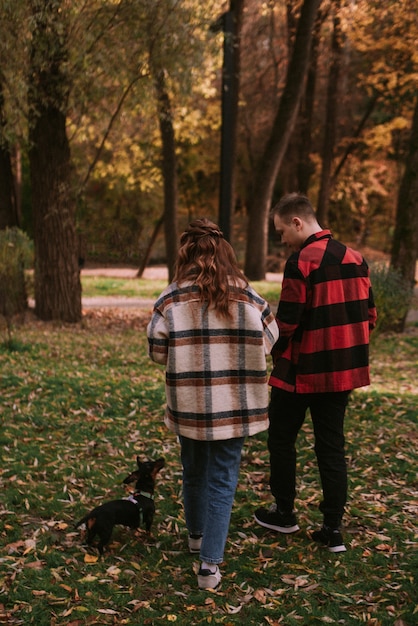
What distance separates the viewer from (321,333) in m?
3.36

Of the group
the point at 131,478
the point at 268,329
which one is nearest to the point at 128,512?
the point at 131,478

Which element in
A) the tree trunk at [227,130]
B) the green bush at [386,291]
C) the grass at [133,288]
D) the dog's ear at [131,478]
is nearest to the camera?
the dog's ear at [131,478]

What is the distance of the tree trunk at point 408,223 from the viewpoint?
10.8m

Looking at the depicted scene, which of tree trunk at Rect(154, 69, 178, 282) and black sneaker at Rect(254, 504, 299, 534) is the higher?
tree trunk at Rect(154, 69, 178, 282)

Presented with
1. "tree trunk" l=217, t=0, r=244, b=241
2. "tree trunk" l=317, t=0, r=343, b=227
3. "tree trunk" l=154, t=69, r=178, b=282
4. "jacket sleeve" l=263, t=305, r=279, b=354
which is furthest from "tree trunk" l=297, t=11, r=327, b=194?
"jacket sleeve" l=263, t=305, r=279, b=354

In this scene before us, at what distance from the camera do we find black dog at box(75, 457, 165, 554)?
3.47 m

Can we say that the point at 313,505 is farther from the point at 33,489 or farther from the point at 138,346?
the point at 138,346

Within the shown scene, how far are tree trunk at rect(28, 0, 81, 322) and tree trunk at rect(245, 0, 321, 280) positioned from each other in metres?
4.82

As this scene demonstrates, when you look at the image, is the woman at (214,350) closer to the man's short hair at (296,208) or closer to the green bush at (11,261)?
the man's short hair at (296,208)

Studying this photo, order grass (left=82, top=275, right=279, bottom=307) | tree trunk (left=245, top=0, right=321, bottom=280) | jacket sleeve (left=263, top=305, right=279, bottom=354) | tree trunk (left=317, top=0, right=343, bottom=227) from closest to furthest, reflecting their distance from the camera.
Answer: jacket sleeve (left=263, top=305, right=279, bottom=354)
tree trunk (left=245, top=0, right=321, bottom=280)
grass (left=82, top=275, right=279, bottom=307)
tree trunk (left=317, top=0, right=343, bottom=227)

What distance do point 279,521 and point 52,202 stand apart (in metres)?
8.09

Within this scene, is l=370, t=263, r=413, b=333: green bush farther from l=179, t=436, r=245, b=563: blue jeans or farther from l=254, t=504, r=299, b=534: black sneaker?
l=179, t=436, r=245, b=563: blue jeans

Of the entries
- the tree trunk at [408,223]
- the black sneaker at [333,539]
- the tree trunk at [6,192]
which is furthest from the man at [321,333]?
the tree trunk at [6,192]

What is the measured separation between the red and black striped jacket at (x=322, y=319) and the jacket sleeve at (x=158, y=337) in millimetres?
676
